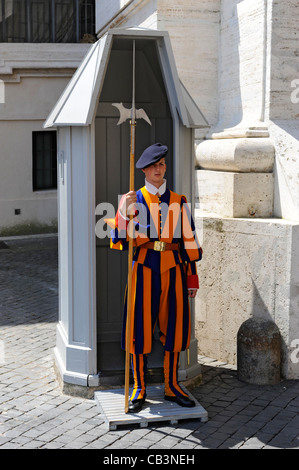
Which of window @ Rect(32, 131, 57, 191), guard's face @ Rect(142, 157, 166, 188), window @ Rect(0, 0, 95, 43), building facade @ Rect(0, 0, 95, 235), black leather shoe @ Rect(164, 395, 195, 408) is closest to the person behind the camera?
guard's face @ Rect(142, 157, 166, 188)

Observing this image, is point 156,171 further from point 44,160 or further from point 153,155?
point 44,160

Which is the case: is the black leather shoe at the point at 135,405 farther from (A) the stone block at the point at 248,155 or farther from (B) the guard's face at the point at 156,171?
(A) the stone block at the point at 248,155

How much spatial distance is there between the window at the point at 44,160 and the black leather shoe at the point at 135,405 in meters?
8.98

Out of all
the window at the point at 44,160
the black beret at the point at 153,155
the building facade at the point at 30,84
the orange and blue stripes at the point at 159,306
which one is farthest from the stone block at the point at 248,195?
the window at the point at 44,160

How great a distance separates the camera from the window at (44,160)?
13.8m

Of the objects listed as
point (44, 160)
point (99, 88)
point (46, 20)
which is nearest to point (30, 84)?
point (46, 20)

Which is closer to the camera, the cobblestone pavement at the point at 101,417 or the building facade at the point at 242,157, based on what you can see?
the cobblestone pavement at the point at 101,417

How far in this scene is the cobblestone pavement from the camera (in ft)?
15.6

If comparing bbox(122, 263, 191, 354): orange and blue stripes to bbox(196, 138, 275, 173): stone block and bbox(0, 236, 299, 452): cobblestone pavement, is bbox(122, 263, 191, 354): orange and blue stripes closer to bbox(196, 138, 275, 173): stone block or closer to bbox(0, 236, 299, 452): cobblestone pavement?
bbox(0, 236, 299, 452): cobblestone pavement

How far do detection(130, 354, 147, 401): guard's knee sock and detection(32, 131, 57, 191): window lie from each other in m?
8.84

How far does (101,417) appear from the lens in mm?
5184

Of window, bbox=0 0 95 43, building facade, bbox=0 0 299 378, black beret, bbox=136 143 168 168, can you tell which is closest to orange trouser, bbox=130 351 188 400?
building facade, bbox=0 0 299 378

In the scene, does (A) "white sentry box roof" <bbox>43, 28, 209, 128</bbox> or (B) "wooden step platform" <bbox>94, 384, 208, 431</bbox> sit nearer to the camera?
(B) "wooden step platform" <bbox>94, 384, 208, 431</bbox>

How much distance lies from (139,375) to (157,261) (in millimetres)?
814
